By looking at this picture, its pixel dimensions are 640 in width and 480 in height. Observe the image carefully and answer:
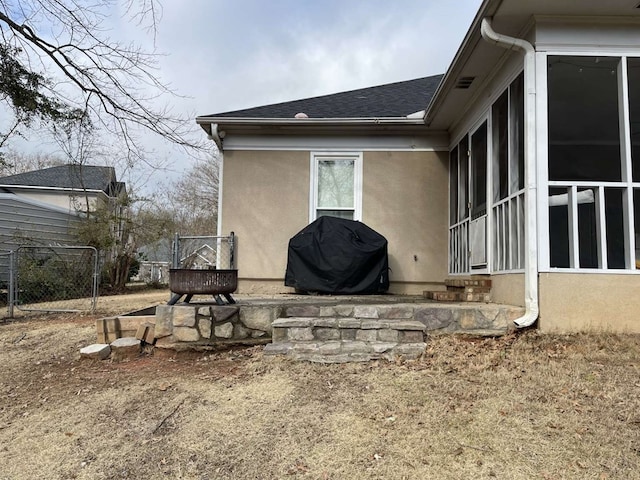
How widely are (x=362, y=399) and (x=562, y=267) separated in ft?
7.43

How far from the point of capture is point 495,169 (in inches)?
202

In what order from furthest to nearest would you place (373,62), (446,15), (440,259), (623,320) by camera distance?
(373,62)
(446,15)
(440,259)
(623,320)

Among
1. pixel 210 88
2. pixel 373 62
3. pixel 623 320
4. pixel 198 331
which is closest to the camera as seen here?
pixel 623 320

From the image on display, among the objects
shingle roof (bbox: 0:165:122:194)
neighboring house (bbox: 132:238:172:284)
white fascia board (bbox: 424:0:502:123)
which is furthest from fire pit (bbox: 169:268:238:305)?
shingle roof (bbox: 0:165:122:194)

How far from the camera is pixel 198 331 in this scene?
14.3 feet

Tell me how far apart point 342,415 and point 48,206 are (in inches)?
459

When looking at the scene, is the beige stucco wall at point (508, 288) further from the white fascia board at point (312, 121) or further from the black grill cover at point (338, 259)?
the white fascia board at point (312, 121)

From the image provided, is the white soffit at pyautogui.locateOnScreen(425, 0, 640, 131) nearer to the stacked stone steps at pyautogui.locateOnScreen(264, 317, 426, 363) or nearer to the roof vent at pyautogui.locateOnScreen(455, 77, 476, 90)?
the roof vent at pyautogui.locateOnScreen(455, 77, 476, 90)

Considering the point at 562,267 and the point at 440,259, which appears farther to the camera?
the point at 440,259

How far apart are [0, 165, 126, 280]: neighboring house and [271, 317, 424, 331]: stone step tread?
5.95 metres

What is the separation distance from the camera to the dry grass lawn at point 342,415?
90.3 inches

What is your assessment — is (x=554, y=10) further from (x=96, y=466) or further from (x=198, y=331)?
(x=96, y=466)

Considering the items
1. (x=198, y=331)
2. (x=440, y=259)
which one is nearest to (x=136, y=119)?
(x=198, y=331)

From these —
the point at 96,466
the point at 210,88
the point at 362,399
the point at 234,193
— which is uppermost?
the point at 210,88
